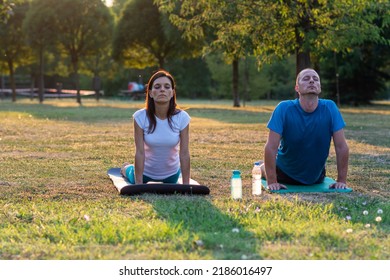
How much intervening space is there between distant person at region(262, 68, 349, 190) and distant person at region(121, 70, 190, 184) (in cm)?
108

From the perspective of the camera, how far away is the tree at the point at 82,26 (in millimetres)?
47969

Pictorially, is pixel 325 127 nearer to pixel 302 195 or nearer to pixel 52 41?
pixel 302 195

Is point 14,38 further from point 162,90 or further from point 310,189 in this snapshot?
point 310,189

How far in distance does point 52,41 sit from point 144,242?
147 ft

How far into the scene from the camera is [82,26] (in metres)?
48.8

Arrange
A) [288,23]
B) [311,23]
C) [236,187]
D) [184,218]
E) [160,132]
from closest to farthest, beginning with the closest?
[184,218]
[236,187]
[160,132]
[288,23]
[311,23]

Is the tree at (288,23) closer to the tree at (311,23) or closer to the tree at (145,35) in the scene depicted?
the tree at (311,23)

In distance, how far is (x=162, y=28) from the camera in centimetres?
4609

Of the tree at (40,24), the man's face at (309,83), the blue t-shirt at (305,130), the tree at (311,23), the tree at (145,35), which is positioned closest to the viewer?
the man's face at (309,83)

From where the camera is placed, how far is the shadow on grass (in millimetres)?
5680

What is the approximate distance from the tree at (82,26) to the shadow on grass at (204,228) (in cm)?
4121

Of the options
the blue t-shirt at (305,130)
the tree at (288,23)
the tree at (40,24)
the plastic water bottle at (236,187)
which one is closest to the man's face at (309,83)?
the blue t-shirt at (305,130)

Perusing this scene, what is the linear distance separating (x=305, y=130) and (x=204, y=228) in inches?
116

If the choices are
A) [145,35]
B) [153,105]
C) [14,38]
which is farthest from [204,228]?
[14,38]
